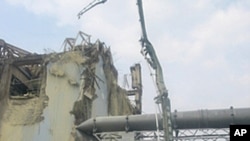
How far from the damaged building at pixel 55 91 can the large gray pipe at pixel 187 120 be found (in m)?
1.67

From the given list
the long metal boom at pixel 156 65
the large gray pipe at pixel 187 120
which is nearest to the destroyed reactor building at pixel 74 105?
the large gray pipe at pixel 187 120

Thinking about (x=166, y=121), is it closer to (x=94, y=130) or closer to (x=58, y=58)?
(x=94, y=130)

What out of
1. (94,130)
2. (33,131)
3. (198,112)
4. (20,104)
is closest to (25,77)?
(20,104)

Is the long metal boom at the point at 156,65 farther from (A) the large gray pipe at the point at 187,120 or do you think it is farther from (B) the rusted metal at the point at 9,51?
(B) the rusted metal at the point at 9,51

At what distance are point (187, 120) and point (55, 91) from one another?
6634mm

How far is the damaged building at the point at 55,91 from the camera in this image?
16906 millimetres

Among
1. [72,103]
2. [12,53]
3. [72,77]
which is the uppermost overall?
[12,53]

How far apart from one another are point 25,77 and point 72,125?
4855 millimetres

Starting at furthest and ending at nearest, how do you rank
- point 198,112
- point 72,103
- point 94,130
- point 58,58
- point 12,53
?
point 12,53 < point 58,58 < point 72,103 < point 94,130 < point 198,112

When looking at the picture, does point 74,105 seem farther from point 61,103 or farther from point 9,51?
point 9,51

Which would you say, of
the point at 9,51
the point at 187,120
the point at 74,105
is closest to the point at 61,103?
the point at 74,105

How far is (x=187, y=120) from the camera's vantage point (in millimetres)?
14602

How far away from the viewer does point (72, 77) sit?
17844mm

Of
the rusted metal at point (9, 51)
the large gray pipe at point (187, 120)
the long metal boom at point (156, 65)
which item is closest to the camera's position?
the long metal boom at point (156, 65)
